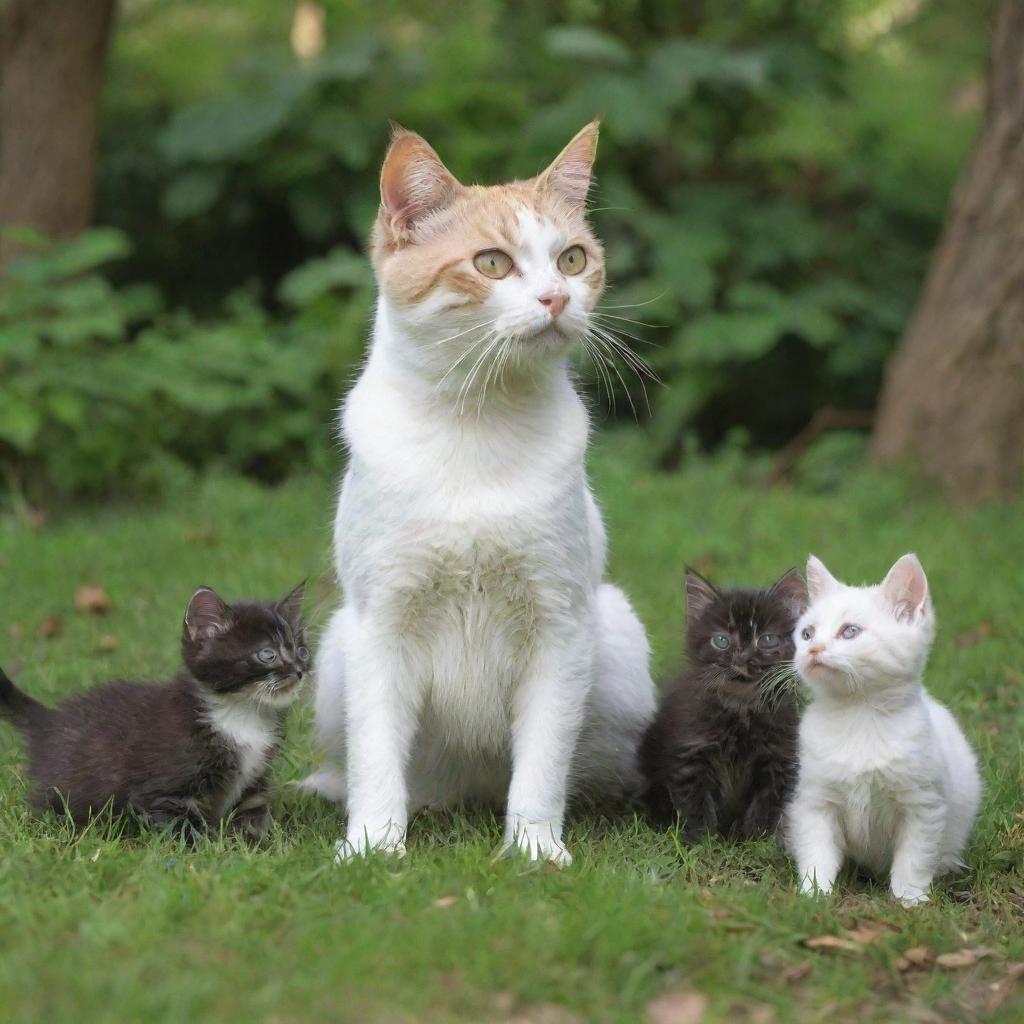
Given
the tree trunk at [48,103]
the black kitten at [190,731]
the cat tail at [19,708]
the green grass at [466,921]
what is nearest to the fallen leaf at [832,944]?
the green grass at [466,921]

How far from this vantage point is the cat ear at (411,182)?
11.9 ft

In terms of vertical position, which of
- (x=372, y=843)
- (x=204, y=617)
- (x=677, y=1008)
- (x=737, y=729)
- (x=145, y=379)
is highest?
(x=145, y=379)

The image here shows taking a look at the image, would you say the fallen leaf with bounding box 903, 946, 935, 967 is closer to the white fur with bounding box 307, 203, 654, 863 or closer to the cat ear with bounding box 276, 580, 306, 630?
the white fur with bounding box 307, 203, 654, 863

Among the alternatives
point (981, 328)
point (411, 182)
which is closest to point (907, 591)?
point (411, 182)

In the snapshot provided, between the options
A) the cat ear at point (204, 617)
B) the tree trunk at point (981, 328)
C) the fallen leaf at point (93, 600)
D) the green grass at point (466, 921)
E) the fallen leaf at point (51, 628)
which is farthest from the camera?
the tree trunk at point (981, 328)

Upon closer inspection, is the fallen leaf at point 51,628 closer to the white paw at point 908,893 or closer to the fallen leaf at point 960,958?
the white paw at point 908,893

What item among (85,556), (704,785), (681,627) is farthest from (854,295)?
(704,785)

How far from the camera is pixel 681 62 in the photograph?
9172 millimetres

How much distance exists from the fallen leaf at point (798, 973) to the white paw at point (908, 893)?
0.57 metres

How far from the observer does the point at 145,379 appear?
8.08 metres

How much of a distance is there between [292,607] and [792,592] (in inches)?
58.0

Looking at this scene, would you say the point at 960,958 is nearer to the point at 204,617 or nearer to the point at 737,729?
the point at 737,729

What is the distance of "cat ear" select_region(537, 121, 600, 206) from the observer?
3.87 metres

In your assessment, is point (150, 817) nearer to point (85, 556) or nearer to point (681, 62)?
point (85, 556)
